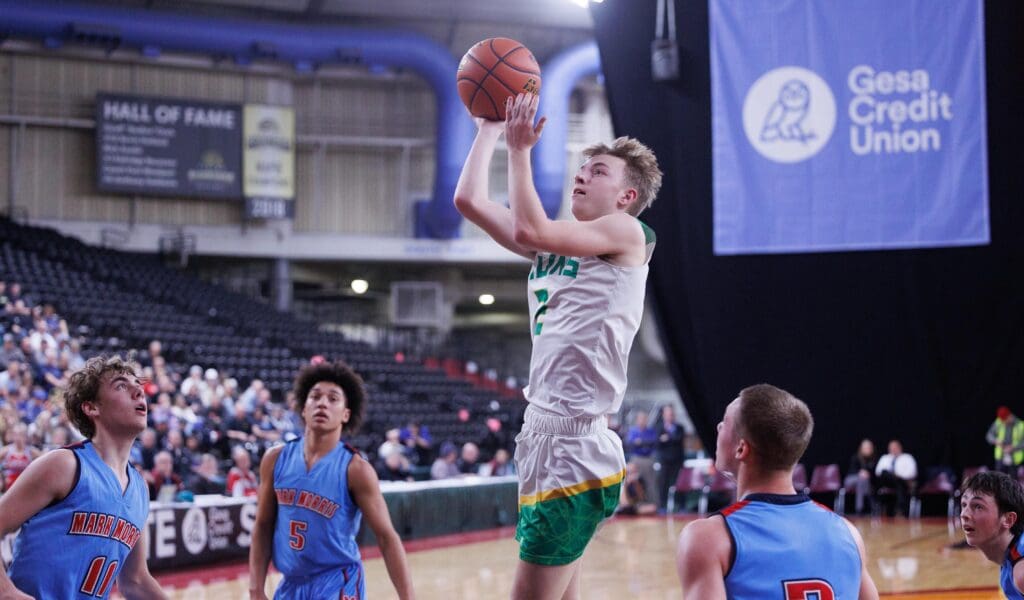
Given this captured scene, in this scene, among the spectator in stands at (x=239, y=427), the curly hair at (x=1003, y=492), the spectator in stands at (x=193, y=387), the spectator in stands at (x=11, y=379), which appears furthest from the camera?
the spectator in stands at (x=193, y=387)

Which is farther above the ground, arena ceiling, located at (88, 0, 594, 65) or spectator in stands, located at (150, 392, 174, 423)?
arena ceiling, located at (88, 0, 594, 65)

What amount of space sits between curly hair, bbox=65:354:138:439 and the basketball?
1.41 m

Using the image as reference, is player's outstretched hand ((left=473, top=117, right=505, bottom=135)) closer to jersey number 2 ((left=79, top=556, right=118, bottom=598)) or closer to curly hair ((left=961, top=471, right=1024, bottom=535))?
jersey number 2 ((left=79, top=556, right=118, bottom=598))

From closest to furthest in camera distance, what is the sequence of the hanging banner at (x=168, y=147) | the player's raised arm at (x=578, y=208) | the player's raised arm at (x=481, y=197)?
the player's raised arm at (x=578, y=208) → the player's raised arm at (x=481, y=197) → the hanging banner at (x=168, y=147)

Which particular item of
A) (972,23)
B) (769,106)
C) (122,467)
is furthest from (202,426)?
(122,467)

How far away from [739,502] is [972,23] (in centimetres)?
1024

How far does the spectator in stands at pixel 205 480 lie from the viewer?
12273 millimetres

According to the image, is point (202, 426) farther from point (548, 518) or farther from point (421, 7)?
point (421, 7)

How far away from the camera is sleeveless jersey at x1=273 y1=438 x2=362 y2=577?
458cm

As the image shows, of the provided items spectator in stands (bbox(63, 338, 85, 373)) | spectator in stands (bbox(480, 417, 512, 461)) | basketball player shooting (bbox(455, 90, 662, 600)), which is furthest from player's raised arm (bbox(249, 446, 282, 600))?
spectator in stands (bbox(480, 417, 512, 461))

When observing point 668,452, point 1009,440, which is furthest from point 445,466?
point 1009,440

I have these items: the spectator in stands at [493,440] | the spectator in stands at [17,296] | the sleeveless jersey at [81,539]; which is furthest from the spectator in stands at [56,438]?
the spectator in stands at [493,440]

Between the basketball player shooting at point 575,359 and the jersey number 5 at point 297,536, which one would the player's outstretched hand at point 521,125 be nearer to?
the basketball player shooting at point 575,359

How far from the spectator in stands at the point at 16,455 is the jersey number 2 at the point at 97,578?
6.89 m
